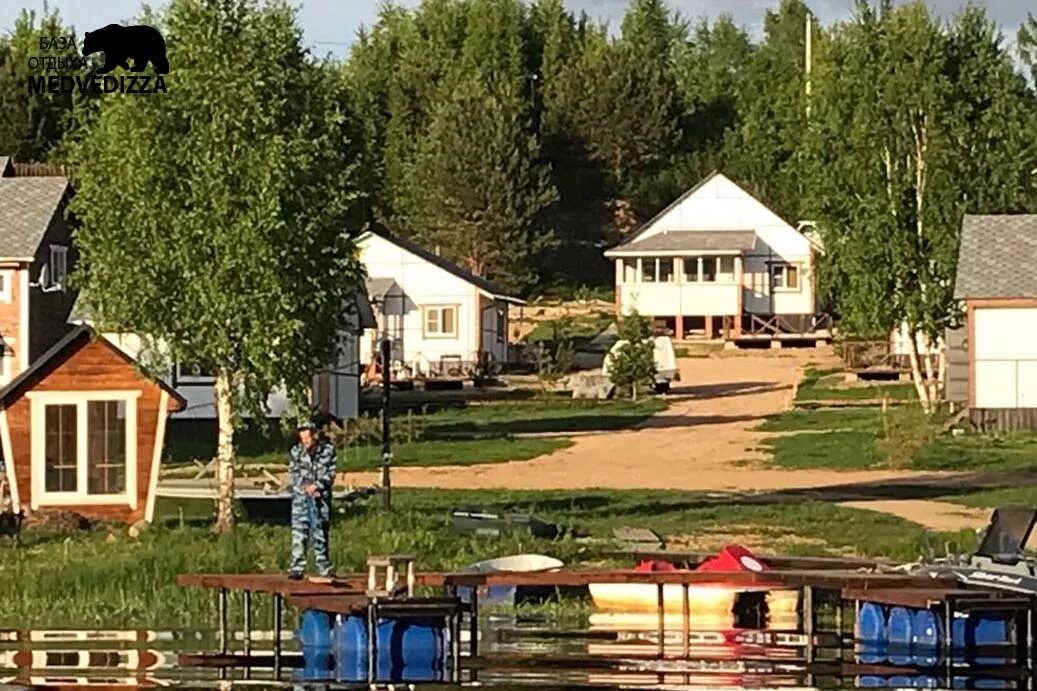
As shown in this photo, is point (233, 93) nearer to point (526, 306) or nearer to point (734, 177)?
point (526, 306)

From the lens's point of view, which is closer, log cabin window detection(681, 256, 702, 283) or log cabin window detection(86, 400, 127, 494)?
log cabin window detection(86, 400, 127, 494)

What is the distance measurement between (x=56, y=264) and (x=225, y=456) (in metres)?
25.3

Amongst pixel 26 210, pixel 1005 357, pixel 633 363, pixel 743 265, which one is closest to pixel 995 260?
pixel 1005 357

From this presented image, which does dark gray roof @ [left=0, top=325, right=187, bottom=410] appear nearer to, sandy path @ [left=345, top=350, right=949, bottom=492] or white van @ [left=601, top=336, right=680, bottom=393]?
sandy path @ [left=345, top=350, right=949, bottom=492]

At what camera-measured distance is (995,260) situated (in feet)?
177

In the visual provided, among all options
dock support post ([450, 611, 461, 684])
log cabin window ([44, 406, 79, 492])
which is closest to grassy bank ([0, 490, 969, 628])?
log cabin window ([44, 406, 79, 492])

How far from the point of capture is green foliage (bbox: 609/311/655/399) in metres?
67.6

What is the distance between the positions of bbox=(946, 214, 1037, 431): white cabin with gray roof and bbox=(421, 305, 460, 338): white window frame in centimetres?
2596

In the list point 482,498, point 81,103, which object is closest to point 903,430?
point 482,498

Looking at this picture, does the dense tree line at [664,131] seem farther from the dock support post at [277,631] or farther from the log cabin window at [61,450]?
the dock support post at [277,631]

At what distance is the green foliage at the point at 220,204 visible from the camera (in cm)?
3083

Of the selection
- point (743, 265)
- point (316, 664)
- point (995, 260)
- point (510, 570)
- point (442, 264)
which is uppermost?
point (743, 265)

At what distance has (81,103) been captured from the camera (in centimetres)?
3462

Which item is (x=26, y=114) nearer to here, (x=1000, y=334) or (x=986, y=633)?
(x=1000, y=334)
